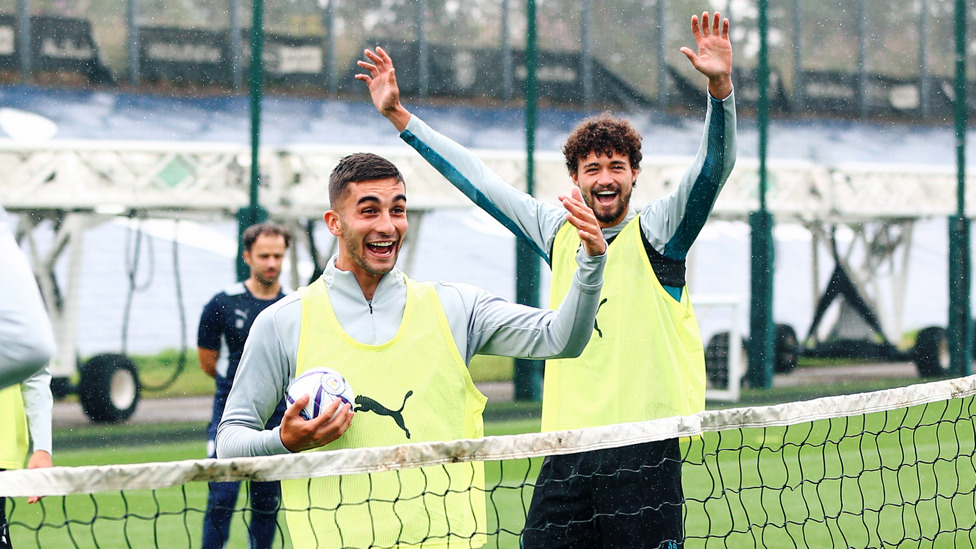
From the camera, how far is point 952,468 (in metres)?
8.12

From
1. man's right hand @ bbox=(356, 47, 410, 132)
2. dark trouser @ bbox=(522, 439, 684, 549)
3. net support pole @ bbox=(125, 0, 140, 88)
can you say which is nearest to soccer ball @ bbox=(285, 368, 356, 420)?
dark trouser @ bbox=(522, 439, 684, 549)

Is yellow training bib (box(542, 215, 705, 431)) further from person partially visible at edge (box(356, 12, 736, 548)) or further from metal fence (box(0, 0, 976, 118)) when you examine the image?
metal fence (box(0, 0, 976, 118))

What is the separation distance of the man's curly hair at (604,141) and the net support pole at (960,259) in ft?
39.4

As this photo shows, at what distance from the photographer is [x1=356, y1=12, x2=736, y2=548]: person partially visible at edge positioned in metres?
3.55

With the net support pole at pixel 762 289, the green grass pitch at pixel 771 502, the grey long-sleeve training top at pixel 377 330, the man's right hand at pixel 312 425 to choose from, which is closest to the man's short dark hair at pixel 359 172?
the grey long-sleeve training top at pixel 377 330

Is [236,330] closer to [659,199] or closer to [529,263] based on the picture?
[659,199]

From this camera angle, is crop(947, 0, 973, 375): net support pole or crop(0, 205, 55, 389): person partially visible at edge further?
crop(947, 0, 973, 375): net support pole

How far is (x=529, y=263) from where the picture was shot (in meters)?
12.2

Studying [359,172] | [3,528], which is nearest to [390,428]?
[359,172]

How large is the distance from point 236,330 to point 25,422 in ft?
4.56

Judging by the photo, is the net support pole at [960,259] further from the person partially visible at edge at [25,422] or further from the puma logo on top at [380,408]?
the puma logo on top at [380,408]

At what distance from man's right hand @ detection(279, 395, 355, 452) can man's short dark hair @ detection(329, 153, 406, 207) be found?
583 millimetres

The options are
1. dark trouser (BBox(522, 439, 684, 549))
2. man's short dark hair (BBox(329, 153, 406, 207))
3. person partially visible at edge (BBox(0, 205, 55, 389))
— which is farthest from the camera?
dark trouser (BBox(522, 439, 684, 549))

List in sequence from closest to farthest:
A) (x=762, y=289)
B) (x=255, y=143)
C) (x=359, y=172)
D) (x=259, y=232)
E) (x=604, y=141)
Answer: (x=359, y=172)
(x=604, y=141)
(x=259, y=232)
(x=255, y=143)
(x=762, y=289)
